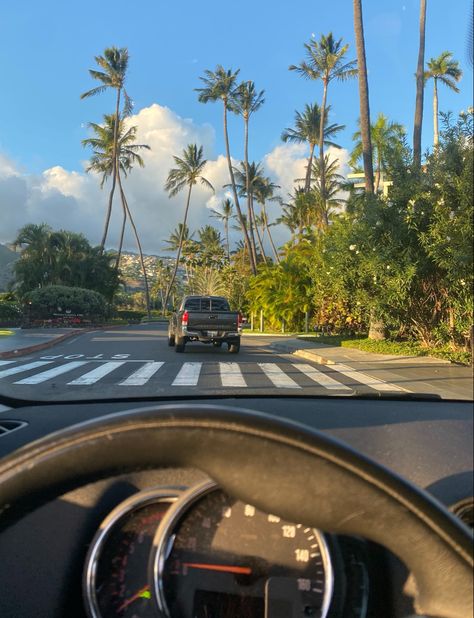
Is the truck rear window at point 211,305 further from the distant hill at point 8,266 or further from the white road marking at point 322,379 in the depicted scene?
the distant hill at point 8,266

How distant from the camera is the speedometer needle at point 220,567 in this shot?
169cm

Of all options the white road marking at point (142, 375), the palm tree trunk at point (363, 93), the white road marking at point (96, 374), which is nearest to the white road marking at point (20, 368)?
the white road marking at point (96, 374)

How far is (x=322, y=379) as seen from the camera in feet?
12.6

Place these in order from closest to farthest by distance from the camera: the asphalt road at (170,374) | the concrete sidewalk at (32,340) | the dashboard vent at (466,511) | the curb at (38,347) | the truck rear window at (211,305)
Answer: the dashboard vent at (466,511) < the asphalt road at (170,374) < the curb at (38,347) < the concrete sidewalk at (32,340) < the truck rear window at (211,305)

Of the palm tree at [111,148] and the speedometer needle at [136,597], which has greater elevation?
the palm tree at [111,148]

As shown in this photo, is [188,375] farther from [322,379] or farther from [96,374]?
[322,379]

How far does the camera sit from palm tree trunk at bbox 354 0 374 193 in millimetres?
14047

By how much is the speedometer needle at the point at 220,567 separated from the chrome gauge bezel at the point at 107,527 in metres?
0.20

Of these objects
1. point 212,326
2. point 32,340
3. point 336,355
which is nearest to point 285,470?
point 336,355

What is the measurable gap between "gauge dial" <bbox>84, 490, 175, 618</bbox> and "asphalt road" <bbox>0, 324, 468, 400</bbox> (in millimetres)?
1513

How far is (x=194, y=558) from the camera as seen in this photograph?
5.54 feet

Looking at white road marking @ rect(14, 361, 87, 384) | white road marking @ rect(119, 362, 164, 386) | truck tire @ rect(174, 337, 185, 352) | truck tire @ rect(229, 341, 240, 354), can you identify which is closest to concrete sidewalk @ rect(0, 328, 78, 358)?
white road marking @ rect(14, 361, 87, 384)

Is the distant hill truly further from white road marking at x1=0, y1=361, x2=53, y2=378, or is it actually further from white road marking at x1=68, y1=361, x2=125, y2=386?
white road marking at x1=0, y1=361, x2=53, y2=378

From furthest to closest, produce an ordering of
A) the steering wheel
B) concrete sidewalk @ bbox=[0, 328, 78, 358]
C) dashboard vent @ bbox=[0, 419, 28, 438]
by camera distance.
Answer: concrete sidewalk @ bbox=[0, 328, 78, 358]
dashboard vent @ bbox=[0, 419, 28, 438]
the steering wheel
